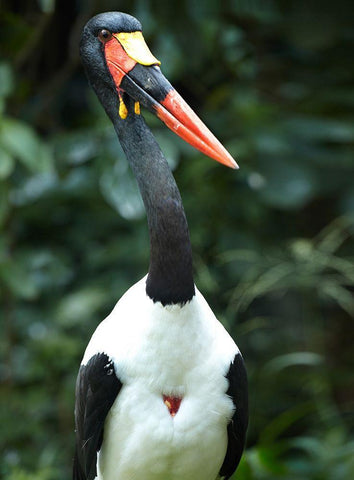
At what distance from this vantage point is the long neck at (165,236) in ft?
6.61

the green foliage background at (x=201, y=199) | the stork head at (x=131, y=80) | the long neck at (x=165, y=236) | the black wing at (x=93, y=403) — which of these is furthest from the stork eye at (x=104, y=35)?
the green foliage background at (x=201, y=199)

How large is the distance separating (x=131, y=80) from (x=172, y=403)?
826 millimetres

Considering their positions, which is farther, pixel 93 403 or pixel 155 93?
pixel 93 403

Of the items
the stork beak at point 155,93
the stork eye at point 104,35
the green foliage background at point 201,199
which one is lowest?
the green foliage background at point 201,199

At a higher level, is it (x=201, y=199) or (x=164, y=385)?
(x=164, y=385)

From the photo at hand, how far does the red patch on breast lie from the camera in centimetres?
209

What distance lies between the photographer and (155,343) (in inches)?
81.1

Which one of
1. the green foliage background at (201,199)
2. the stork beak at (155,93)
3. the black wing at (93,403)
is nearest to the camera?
the stork beak at (155,93)

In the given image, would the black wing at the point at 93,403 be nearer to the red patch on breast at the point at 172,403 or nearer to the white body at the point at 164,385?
the white body at the point at 164,385

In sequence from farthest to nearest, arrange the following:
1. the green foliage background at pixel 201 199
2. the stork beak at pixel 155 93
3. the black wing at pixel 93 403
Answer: the green foliage background at pixel 201 199
the black wing at pixel 93 403
the stork beak at pixel 155 93

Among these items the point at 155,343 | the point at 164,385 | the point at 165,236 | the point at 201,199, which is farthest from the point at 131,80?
the point at 201,199

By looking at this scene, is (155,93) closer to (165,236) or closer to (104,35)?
(104,35)

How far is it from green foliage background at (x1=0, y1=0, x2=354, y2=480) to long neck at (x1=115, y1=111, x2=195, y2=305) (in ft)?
3.71

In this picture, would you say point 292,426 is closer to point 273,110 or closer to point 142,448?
point 273,110
